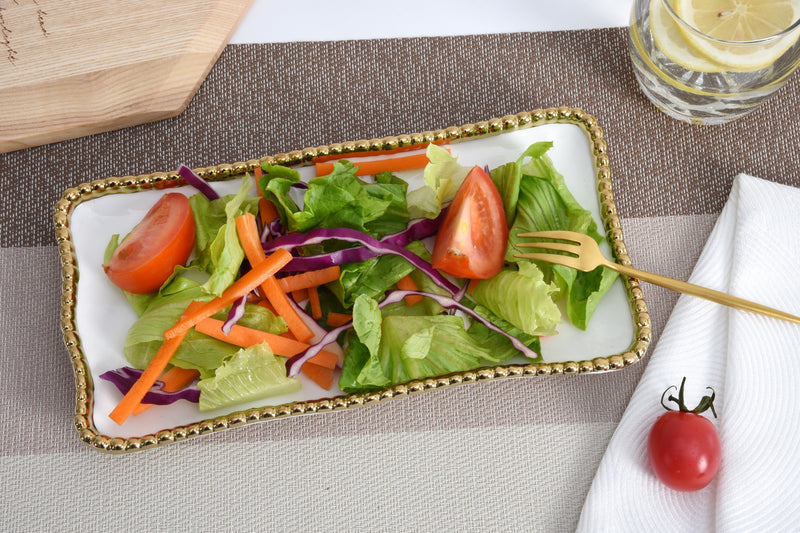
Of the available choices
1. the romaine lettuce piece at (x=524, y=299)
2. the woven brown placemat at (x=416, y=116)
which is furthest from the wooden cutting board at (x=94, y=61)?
the romaine lettuce piece at (x=524, y=299)

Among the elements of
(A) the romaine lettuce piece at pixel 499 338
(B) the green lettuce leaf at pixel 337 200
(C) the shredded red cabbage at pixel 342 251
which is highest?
(B) the green lettuce leaf at pixel 337 200

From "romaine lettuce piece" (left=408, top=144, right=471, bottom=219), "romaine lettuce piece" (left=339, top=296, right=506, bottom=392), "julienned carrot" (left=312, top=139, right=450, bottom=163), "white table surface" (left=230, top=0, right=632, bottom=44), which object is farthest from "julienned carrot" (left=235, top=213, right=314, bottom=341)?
"white table surface" (left=230, top=0, right=632, bottom=44)

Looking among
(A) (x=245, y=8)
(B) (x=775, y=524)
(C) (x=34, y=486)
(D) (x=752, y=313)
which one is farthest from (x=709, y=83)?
(C) (x=34, y=486)

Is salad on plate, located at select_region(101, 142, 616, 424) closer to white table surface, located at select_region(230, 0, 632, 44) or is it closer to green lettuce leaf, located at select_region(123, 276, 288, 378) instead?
green lettuce leaf, located at select_region(123, 276, 288, 378)

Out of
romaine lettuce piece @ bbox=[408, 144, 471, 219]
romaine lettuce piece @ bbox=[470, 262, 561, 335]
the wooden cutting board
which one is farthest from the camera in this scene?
the wooden cutting board

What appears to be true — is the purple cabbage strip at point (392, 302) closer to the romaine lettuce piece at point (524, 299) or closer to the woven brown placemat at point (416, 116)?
the romaine lettuce piece at point (524, 299)

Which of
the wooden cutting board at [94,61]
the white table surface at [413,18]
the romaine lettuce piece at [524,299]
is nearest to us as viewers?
the romaine lettuce piece at [524,299]
